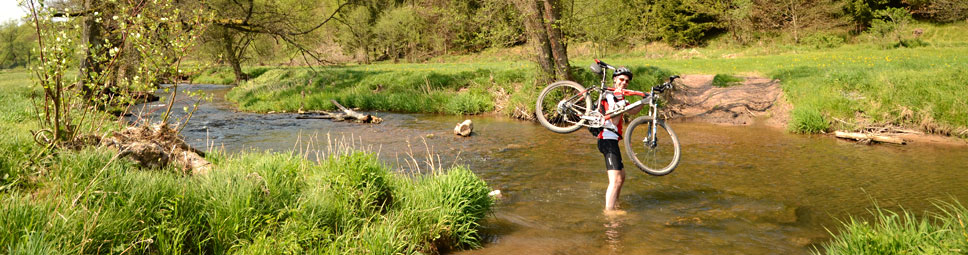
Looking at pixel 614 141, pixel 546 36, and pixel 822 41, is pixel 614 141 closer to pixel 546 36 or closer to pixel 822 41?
pixel 546 36

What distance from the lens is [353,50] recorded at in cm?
6141

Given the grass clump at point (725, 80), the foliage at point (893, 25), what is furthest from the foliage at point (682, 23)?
the grass clump at point (725, 80)

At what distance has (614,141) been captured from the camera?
7629 millimetres

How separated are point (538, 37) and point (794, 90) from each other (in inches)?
307

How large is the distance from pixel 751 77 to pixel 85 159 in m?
20.3

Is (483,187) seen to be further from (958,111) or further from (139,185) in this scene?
(958,111)

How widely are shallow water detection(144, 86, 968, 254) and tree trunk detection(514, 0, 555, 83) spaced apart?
8.93 feet

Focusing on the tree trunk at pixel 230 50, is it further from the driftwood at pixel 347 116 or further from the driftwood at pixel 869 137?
the driftwood at pixel 869 137

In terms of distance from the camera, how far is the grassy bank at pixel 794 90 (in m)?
13.4

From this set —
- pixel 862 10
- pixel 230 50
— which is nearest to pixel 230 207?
pixel 230 50

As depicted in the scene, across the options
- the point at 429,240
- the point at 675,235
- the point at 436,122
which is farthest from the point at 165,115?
the point at 436,122

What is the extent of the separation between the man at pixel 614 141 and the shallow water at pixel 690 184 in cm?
36

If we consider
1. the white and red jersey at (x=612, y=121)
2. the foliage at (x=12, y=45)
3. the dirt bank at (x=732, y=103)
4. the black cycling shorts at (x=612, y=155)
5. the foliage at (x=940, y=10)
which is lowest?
the dirt bank at (x=732, y=103)

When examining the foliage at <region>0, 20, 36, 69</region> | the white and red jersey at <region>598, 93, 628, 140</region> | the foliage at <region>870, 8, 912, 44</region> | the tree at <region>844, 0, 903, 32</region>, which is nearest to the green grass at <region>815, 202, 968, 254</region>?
the white and red jersey at <region>598, 93, 628, 140</region>
